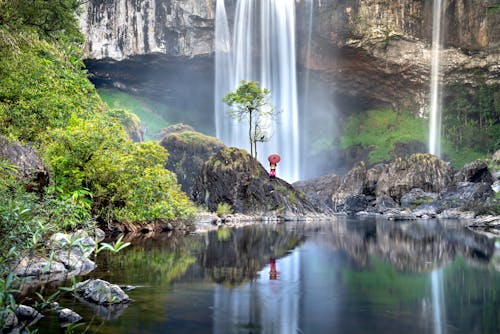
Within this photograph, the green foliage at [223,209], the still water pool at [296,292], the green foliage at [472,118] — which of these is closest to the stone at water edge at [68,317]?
the still water pool at [296,292]

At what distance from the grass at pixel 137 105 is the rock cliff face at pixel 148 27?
26.6 feet

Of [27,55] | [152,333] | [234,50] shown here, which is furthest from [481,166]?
[152,333]

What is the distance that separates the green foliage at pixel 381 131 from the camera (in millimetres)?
68625

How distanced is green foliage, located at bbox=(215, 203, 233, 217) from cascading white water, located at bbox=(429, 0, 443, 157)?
141 ft

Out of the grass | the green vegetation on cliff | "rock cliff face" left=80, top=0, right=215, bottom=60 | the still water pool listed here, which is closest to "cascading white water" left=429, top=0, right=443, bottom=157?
the green vegetation on cliff

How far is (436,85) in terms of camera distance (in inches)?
2633

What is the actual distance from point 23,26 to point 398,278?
13.3 meters

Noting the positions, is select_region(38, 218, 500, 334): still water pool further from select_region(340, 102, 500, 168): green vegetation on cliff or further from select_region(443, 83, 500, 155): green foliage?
select_region(443, 83, 500, 155): green foliage

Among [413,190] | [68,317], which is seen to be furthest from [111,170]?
[413,190]

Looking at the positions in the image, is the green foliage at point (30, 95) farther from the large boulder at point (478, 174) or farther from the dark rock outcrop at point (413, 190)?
the large boulder at point (478, 174)

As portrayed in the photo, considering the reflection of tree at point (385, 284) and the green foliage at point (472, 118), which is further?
the green foliage at point (472, 118)

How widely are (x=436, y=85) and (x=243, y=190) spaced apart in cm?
4632

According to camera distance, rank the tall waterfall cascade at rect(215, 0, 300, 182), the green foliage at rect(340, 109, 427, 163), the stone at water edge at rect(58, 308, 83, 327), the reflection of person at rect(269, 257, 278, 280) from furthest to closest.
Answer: the green foliage at rect(340, 109, 427, 163) → the tall waterfall cascade at rect(215, 0, 300, 182) → the reflection of person at rect(269, 257, 278, 280) → the stone at water edge at rect(58, 308, 83, 327)

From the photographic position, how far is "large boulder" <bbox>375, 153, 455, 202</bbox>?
4603 centimetres
